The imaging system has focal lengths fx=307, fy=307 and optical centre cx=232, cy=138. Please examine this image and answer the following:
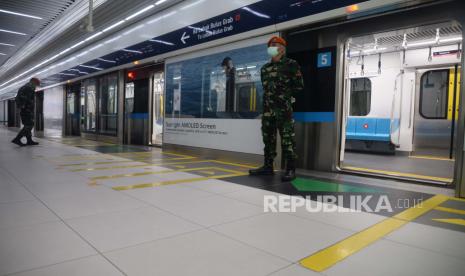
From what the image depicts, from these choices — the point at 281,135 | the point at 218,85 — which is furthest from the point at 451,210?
the point at 218,85

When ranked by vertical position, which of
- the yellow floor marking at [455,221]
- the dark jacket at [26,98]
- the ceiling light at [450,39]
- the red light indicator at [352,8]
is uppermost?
the ceiling light at [450,39]

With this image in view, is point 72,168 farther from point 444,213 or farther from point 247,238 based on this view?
point 444,213

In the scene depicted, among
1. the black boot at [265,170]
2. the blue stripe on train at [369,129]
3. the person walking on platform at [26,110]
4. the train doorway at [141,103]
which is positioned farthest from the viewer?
the train doorway at [141,103]

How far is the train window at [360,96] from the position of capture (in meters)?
8.29

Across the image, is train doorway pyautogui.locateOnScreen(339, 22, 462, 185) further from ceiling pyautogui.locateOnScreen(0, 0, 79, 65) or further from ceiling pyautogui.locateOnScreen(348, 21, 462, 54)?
ceiling pyautogui.locateOnScreen(0, 0, 79, 65)

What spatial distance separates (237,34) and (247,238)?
14.5 ft

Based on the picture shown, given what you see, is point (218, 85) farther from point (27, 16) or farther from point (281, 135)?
point (27, 16)

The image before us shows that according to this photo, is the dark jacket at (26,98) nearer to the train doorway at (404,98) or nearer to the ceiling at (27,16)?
the ceiling at (27,16)

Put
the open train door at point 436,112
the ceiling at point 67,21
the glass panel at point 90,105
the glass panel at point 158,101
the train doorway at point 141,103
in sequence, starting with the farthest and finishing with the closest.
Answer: the glass panel at point 90,105
the glass panel at point 158,101
the train doorway at point 141,103
the ceiling at point 67,21
the open train door at point 436,112

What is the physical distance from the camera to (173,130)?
25.1ft

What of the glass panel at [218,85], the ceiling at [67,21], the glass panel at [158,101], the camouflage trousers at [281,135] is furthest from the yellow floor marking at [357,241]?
the glass panel at [158,101]

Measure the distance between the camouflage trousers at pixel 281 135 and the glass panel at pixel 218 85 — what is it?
1.16 metres

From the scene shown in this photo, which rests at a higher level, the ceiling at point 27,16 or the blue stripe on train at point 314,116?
the ceiling at point 27,16

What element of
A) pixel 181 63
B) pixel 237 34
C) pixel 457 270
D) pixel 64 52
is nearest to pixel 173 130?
pixel 181 63
